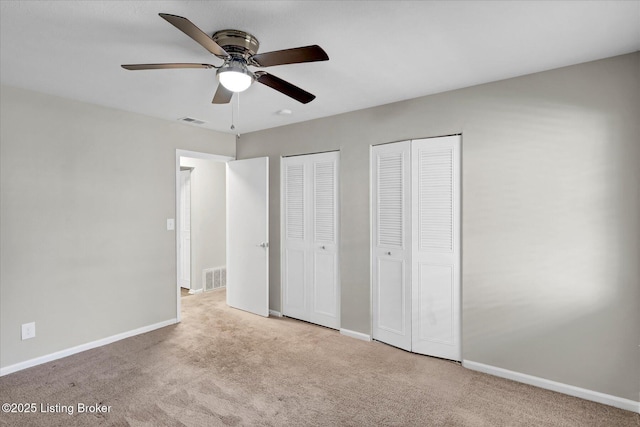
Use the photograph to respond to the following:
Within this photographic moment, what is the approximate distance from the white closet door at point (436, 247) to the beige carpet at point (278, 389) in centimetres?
23

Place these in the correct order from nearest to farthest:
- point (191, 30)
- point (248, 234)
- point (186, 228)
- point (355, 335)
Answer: point (191, 30) → point (355, 335) → point (248, 234) → point (186, 228)

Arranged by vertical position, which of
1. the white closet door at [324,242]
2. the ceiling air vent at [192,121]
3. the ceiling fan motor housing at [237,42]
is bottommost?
the white closet door at [324,242]

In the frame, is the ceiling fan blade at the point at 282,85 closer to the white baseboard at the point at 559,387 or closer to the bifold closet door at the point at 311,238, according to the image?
the bifold closet door at the point at 311,238

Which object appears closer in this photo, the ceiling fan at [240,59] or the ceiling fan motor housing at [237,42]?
the ceiling fan at [240,59]

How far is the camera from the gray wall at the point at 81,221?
2.91 meters

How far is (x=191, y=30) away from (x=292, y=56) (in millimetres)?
493

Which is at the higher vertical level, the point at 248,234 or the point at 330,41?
the point at 330,41

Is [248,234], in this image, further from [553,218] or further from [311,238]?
[553,218]

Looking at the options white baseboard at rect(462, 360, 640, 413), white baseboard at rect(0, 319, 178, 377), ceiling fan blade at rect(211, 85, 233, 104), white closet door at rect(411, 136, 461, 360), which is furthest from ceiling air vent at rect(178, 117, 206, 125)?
white baseboard at rect(462, 360, 640, 413)

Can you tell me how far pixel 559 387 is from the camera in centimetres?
255

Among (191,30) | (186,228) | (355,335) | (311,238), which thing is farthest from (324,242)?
(186,228)

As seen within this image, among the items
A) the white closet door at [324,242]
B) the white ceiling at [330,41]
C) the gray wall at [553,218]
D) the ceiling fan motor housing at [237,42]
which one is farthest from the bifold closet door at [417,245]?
the ceiling fan motor housing at [237,42]

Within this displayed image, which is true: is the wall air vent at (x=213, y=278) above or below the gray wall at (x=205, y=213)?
below

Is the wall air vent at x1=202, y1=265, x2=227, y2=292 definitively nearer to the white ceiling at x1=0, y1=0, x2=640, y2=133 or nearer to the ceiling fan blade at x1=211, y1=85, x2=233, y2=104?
the white ceiling at x1=0, y1=0, x2=640, y2=133
